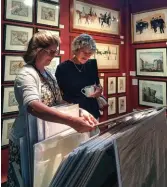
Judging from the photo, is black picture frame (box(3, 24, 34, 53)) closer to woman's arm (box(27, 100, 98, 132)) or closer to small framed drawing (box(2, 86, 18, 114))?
small framed drawing (box(2, 86, 18, 114))

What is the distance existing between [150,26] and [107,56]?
75 centimetres

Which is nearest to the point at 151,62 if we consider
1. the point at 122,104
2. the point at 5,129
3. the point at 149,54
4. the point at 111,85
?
the point at 149,54

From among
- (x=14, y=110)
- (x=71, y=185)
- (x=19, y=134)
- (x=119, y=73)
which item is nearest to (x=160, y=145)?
(x=71, y=185)

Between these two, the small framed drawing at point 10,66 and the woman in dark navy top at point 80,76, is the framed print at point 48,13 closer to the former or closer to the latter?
the small framed drawing at point 10,66

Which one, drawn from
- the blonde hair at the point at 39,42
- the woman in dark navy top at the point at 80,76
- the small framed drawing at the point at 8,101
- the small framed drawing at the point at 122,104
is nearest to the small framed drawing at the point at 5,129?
the small framed drawing at the point at 8,101

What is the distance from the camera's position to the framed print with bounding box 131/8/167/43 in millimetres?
3141

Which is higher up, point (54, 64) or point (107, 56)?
point (107, 56)

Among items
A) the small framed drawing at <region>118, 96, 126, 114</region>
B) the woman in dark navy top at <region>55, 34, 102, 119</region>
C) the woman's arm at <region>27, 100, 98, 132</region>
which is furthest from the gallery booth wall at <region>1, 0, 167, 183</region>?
the woman's arm at <region>27, 100, 98, 132</region>

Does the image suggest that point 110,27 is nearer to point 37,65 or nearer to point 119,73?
point 119,73

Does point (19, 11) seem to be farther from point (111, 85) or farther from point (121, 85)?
point (121, 85)

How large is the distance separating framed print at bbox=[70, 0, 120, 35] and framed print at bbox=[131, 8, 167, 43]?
0.95ft

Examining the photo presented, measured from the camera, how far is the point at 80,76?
1.82 meters

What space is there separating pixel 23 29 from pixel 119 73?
1.71m

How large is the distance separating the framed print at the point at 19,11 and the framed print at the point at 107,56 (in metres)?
1.09
